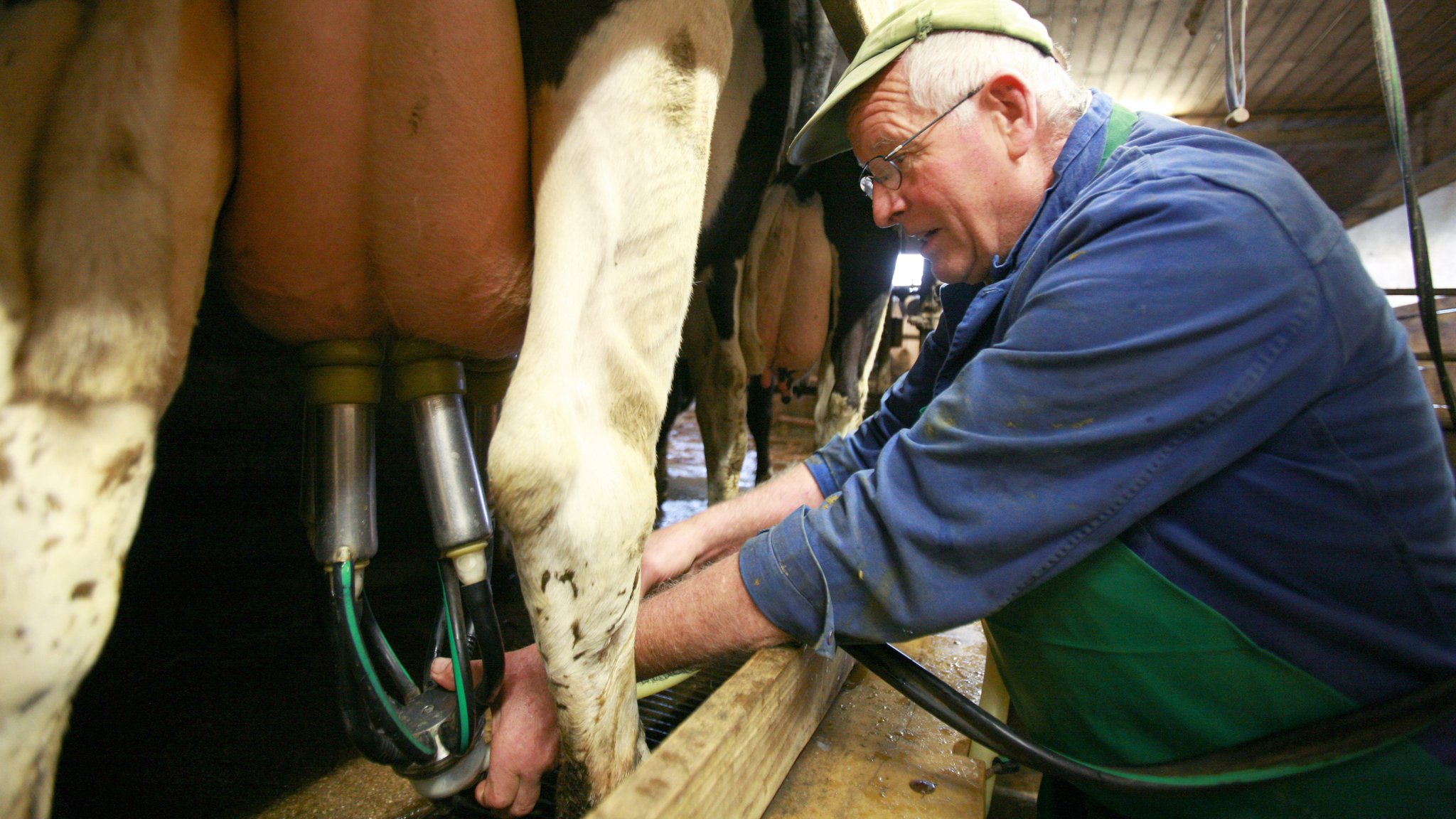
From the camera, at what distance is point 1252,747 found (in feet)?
2.30

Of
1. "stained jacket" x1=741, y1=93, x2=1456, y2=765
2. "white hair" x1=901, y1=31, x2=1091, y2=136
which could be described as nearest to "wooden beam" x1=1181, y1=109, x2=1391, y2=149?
"white hair" x1=901, y1=31, x2=1091, y2=136

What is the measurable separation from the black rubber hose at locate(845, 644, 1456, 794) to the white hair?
2.66ft

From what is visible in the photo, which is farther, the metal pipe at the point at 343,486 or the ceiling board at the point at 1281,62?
the ceiling board at the point at 1281,62

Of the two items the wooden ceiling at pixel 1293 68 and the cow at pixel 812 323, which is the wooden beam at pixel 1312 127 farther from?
the cow at pixel 812 323

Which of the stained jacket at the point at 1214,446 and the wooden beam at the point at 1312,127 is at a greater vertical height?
the wooden beam at the point at 1312,127

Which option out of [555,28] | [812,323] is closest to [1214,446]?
[555,28]

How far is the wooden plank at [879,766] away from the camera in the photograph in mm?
886

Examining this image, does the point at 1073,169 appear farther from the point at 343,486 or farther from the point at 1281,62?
the point at 1281,62

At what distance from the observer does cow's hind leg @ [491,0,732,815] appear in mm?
618

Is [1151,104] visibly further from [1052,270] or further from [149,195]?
[149,195]

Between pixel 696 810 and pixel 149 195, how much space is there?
2.23 feet

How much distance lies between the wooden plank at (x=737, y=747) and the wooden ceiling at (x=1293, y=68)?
3928 mm

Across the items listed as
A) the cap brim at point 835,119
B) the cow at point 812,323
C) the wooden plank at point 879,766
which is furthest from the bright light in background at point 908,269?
the wooden plank at point 879,766

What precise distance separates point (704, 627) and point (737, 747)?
0.56ft
